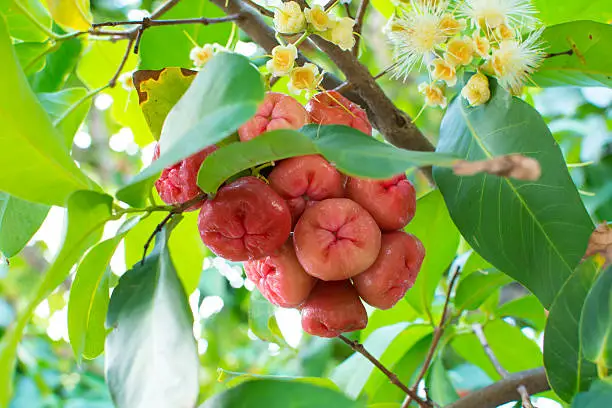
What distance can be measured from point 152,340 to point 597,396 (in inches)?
13.7

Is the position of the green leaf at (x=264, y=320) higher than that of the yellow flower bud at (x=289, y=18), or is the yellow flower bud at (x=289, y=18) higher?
the yellow flower bud at (x=289, y=18)

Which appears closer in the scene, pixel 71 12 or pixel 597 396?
pixel 597 396

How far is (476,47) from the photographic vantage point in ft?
2.34

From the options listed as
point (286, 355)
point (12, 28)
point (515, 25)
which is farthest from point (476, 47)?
point (286, 355)

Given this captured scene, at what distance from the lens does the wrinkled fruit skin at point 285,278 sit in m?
0.64

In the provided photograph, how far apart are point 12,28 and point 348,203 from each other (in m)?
0.57

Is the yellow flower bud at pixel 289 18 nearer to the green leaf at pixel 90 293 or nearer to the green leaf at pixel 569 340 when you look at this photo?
the green leaf at pixel 90 293

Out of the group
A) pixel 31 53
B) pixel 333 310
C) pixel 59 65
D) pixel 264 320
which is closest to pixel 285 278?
pixel 333 310

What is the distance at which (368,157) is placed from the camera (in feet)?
1.63

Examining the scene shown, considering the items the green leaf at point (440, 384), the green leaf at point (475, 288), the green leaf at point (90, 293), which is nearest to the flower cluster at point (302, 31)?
the green leaf at point (90, 293)

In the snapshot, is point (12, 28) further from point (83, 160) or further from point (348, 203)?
point (83, 160)

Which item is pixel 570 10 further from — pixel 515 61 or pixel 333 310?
pixel 333 310

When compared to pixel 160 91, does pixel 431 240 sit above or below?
below

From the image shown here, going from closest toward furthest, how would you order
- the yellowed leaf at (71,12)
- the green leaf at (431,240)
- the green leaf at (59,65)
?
the yellowed leaf at (71,12) → the green leaf at (431,240) → the green leaf at (59,65)
